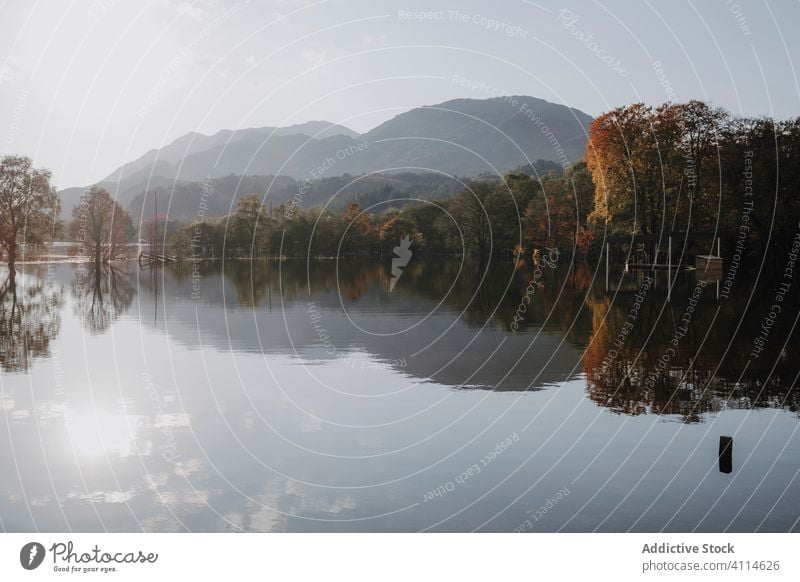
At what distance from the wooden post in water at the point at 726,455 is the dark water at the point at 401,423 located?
0.94 ft

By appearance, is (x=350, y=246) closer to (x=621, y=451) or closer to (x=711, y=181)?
(x=711, y=181)

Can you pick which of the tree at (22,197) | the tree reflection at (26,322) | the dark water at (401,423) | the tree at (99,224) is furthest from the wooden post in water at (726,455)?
the tree at (99,224)

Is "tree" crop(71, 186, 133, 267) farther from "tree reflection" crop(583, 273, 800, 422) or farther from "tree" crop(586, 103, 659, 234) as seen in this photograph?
"tree reflection" crop(583, 273, 800, 422)

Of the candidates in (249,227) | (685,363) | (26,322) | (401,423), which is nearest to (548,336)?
(685,363)

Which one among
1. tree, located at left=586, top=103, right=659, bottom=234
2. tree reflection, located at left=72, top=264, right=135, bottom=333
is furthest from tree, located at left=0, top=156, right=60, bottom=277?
tree, located at left=586, top=103, right=659, bottom=234

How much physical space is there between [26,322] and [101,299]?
56.0 ft

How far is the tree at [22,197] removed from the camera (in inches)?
3656

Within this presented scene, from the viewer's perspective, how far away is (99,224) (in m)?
141

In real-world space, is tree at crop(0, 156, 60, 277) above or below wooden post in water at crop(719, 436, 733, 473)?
above

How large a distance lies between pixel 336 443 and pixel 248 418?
11.2 feet

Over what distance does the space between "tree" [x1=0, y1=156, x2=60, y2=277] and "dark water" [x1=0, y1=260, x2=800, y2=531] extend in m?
52.8

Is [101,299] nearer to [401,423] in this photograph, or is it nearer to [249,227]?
[401,423]

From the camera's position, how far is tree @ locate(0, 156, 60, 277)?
305ft
